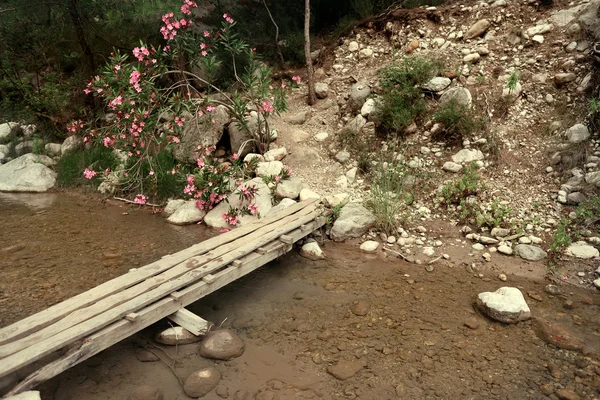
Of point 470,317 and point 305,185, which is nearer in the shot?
point 470,317

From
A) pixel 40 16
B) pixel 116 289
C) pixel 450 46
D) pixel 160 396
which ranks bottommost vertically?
pixel 160 396

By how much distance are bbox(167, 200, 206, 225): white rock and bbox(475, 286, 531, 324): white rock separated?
11.2 feet

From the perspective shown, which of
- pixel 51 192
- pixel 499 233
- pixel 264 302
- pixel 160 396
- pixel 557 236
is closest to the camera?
pixel 160 396

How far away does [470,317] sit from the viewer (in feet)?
11.8

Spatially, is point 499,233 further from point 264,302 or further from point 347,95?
point 347,95

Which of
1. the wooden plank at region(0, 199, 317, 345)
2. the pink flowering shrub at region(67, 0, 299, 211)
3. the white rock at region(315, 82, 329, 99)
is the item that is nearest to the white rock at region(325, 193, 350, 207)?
the wooden plank at region(0, 199, 317, 345)

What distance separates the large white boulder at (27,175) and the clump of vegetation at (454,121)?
5791 mm

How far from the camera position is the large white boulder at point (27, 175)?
21.8 feet

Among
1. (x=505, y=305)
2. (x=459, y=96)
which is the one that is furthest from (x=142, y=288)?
(x=459, y=96)

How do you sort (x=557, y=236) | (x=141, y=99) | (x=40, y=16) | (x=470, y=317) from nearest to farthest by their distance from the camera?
(x=470, y=317)
(x=557, y=236)
(x=141, y=99)
(x=40, y=16)

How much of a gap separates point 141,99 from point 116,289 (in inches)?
113

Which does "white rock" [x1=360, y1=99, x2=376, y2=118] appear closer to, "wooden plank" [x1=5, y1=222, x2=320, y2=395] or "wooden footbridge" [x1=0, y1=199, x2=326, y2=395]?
"wooden footbridge" [x1=0, y1=199, x2=326, y2=395]

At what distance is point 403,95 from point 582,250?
2942 millimetres

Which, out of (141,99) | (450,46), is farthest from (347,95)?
(141,99)
